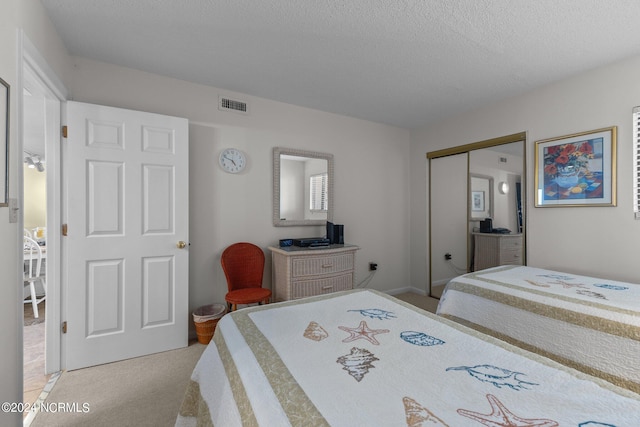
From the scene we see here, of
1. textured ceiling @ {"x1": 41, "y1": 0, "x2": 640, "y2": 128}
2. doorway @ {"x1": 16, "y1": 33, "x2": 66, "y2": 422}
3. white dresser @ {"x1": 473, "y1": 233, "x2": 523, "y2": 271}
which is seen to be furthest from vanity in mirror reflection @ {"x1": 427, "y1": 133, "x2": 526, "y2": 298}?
doorway @ {"x1": 16, "y1": 33, "x2": 66, "y2": 422}

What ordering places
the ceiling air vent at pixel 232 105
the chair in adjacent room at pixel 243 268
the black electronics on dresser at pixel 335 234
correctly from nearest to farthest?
the chair in adjacent room at pixel 243 268
the ceiling air vent at pixel 232 105
the black electronics on dresser at pixel 335 234

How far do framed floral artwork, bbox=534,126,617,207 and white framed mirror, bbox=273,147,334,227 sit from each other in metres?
2.23

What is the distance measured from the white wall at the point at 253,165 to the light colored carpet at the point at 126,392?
65 cm

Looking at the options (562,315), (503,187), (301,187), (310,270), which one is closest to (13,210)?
(310,270)

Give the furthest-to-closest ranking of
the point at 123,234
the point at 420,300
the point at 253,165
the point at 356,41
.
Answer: the point at 420,300 < the point at 253,165 < the point at 123,234 < the point at 356,41

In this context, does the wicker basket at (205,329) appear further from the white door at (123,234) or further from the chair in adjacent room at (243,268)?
the chair in adjacent room at (243,268)

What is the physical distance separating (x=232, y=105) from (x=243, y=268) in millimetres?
1702

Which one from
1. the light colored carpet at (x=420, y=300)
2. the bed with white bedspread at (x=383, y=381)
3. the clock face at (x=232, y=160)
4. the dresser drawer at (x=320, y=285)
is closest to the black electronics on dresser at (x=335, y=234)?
the dresser drawer at (x=320, y=285)

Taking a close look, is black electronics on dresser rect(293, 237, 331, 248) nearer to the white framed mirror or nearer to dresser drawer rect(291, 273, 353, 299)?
the white framed mirror

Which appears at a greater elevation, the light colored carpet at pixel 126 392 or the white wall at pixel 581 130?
the white wall at pixel 581 130

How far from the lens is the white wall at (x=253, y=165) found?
253 centimetres

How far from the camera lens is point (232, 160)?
2.88 meters

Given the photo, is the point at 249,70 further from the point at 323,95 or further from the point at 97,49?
the point at 97,49

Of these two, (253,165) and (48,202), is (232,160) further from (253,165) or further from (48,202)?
(48,202)
